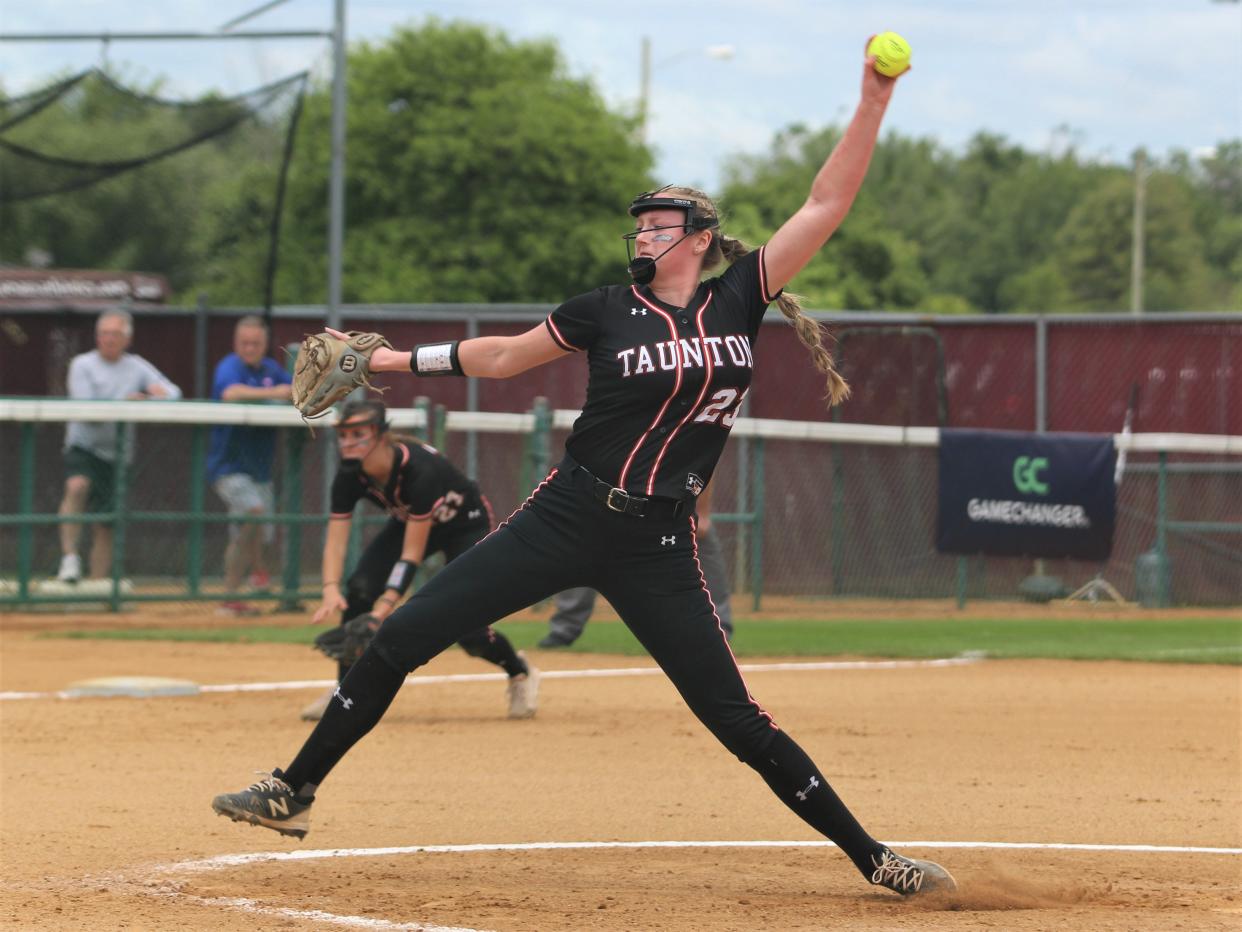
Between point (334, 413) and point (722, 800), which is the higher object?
point (334, 413)

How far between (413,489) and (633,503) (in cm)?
389

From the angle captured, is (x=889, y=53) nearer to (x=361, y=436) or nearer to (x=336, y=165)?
(x=361, y=436)

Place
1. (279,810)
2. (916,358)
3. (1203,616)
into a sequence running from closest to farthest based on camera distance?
(279,810), (1203,616), (916,358)

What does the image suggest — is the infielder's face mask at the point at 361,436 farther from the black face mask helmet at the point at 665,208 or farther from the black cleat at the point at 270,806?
the black face mask helmet at the point at 665,208

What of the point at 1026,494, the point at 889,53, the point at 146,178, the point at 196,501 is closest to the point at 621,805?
the point at 889,53

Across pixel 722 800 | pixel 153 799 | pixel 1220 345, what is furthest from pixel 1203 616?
pixel 153 799

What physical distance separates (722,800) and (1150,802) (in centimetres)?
186

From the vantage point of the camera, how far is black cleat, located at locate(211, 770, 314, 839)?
18.6 ft

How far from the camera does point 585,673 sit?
1169 cm

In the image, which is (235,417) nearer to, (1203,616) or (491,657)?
(491,657)

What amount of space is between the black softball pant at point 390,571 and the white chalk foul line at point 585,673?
4.77 feet

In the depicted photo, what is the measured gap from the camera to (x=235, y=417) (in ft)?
48.0

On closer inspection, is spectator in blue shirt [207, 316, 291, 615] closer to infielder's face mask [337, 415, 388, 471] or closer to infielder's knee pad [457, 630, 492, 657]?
infielder's knee pad [457, 630, 492, 657]

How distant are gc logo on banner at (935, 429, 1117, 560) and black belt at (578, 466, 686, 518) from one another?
10.9 m
